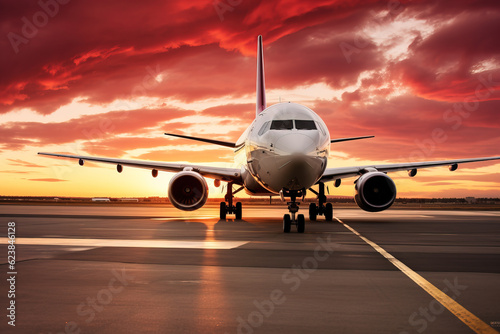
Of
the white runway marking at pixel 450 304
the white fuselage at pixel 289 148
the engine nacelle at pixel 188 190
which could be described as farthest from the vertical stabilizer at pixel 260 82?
the white runway marking at pixel 450 304

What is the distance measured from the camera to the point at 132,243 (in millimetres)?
12141

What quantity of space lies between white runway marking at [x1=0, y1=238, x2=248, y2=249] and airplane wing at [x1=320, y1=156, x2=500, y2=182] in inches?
466

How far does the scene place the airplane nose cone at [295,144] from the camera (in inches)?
604

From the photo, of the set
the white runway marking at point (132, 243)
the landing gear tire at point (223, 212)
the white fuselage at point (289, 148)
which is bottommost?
the white runway marking at point (132, 243)

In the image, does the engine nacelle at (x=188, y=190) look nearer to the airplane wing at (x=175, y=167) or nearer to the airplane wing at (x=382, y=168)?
the airplane wing at (x=175, y=167)

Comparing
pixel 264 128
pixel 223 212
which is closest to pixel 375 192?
pixel 264 128

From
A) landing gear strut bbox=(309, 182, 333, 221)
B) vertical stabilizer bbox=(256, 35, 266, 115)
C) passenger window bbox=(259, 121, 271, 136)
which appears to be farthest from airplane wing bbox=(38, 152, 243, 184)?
vertical stabilizer bbox=(256, 35, 266, 115)

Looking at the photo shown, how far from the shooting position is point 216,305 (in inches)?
213

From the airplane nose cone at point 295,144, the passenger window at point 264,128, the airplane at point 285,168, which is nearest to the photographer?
the airplane nose cone at point 295,144

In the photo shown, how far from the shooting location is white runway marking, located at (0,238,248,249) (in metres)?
11.6

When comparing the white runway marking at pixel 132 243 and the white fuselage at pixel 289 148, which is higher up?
the white fuselage at pixel 289 148

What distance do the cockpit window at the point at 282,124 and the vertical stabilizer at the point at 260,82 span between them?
16.0 metres

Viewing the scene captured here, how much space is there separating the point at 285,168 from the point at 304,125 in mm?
1710

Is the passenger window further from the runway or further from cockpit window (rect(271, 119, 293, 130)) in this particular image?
the runway
